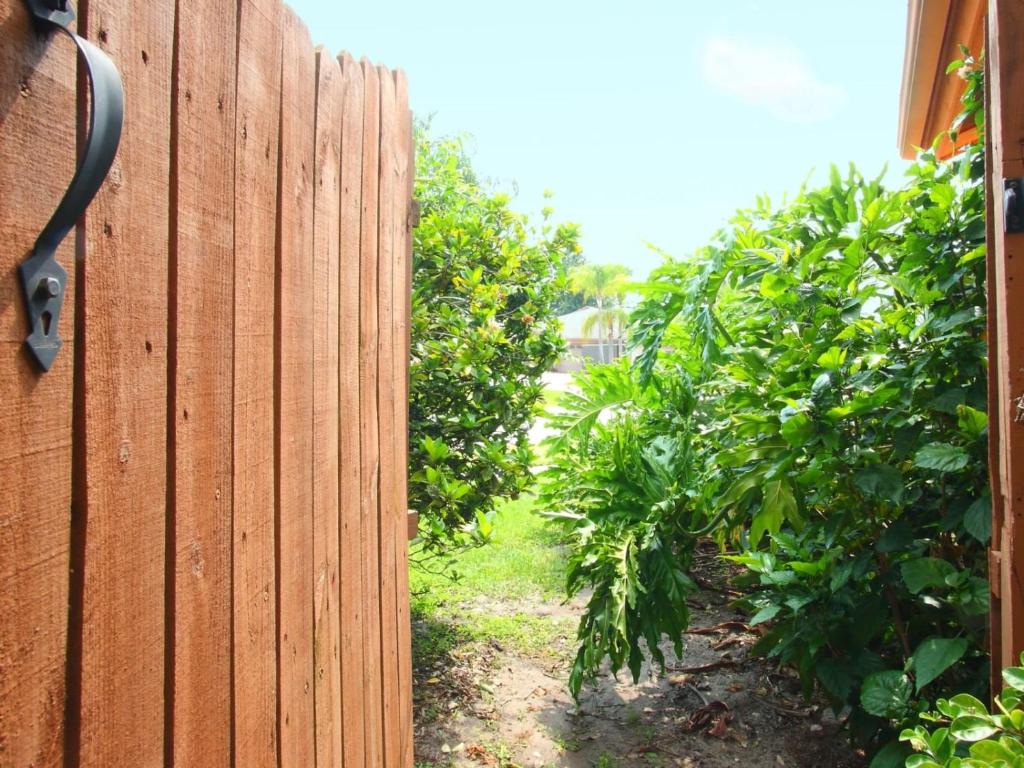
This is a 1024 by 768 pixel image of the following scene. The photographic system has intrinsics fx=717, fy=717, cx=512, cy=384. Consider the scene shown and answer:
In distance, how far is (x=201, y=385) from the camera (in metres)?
1.01

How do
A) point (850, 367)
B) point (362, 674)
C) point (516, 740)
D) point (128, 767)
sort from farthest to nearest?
point (516, 740), point (850, 367), point (362, 674), point (128, 767)

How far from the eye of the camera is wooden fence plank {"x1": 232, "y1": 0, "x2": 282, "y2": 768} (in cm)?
111

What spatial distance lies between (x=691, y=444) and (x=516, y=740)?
159 cm

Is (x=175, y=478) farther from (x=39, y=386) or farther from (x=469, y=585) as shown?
(x=469, y=585)

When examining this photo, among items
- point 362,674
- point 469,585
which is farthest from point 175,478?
point 469,585

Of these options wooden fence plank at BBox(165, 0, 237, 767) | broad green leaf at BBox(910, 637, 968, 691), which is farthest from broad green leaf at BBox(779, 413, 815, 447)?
wooden fence plank at BBox(165, 0, 237, 767)

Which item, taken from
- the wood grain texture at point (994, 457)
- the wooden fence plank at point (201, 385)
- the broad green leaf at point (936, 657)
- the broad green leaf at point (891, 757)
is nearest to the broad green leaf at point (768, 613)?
the broad green leaf at point (891, 757)

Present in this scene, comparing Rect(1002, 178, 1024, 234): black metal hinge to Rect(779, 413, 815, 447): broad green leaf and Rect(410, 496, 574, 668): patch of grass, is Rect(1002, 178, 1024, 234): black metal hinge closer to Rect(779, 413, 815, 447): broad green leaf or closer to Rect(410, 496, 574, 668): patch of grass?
Rect(779, 413, 815, 447): broad green leaf

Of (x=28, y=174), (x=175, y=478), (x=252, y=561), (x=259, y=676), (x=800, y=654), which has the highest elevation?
(x=28, y=174)

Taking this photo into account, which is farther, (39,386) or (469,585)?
(469,585)

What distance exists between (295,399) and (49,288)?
0.60 metres

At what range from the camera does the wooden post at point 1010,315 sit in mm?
1442

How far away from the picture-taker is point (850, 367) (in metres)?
2.44

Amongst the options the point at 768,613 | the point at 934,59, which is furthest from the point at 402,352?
the point at 934,59
